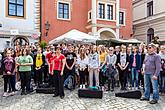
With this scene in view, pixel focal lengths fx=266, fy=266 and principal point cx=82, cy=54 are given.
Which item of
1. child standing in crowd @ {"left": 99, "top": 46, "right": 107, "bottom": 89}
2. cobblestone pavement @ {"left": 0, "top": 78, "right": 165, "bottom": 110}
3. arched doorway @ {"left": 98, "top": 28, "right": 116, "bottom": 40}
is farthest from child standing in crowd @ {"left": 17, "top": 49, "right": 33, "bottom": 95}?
arched doorway @ {"left": 98, "top": 28, "right": 116, "bottom": 40}

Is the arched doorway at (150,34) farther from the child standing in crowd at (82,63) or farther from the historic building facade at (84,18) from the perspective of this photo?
the child standing in crowd at (82,63)

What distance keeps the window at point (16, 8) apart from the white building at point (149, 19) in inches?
640

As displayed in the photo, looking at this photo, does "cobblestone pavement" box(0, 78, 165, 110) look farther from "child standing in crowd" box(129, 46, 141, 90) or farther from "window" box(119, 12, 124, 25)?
"window" box(119, 12, 124, 25)

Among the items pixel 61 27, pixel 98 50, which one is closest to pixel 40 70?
pixel 98 50

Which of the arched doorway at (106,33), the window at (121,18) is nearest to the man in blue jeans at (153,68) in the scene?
the arched doorway at (106,33)

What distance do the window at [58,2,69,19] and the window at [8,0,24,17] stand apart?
11.4ft

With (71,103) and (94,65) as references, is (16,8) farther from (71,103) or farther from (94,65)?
(71,103)

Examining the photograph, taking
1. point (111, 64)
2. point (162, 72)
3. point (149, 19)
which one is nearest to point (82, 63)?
point (111, 64)

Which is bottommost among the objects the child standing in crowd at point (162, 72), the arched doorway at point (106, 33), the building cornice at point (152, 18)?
the child standing in crowd at point (162, 72)

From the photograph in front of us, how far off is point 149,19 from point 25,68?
25.4m

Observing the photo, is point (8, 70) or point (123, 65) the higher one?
point (123, 65)

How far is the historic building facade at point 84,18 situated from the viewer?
74.3 ft

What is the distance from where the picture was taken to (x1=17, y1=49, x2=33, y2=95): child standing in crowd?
9.76m

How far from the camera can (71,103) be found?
8.42m
